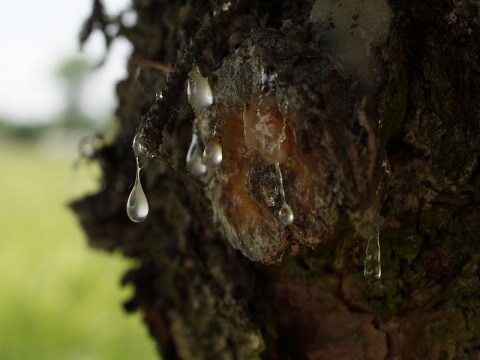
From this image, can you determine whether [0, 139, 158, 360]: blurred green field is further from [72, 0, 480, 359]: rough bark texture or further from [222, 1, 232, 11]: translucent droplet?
[222, 1, 232, 11]: translucent droplet

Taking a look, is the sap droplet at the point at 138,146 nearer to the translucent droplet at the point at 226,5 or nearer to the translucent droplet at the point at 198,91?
the translucent droplet at the point at 198,91

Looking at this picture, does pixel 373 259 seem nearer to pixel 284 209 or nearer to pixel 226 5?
pixel 284 209

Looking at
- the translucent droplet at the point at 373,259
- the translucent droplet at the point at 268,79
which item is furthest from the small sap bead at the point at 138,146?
the translucent droplet at the point at 373,259

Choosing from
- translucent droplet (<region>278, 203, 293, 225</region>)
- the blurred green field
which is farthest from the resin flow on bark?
the blurred green field

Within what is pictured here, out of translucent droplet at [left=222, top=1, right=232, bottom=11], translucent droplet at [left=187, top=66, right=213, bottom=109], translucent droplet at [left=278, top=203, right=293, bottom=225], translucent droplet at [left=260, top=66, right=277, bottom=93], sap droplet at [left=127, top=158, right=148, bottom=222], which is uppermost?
translucent droplet at [left=222, top=1, right=232, bottom=11]

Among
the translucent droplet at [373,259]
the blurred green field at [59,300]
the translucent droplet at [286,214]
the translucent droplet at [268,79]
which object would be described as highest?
the blurred green field at [59,300]

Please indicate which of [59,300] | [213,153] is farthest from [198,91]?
[59,300]
